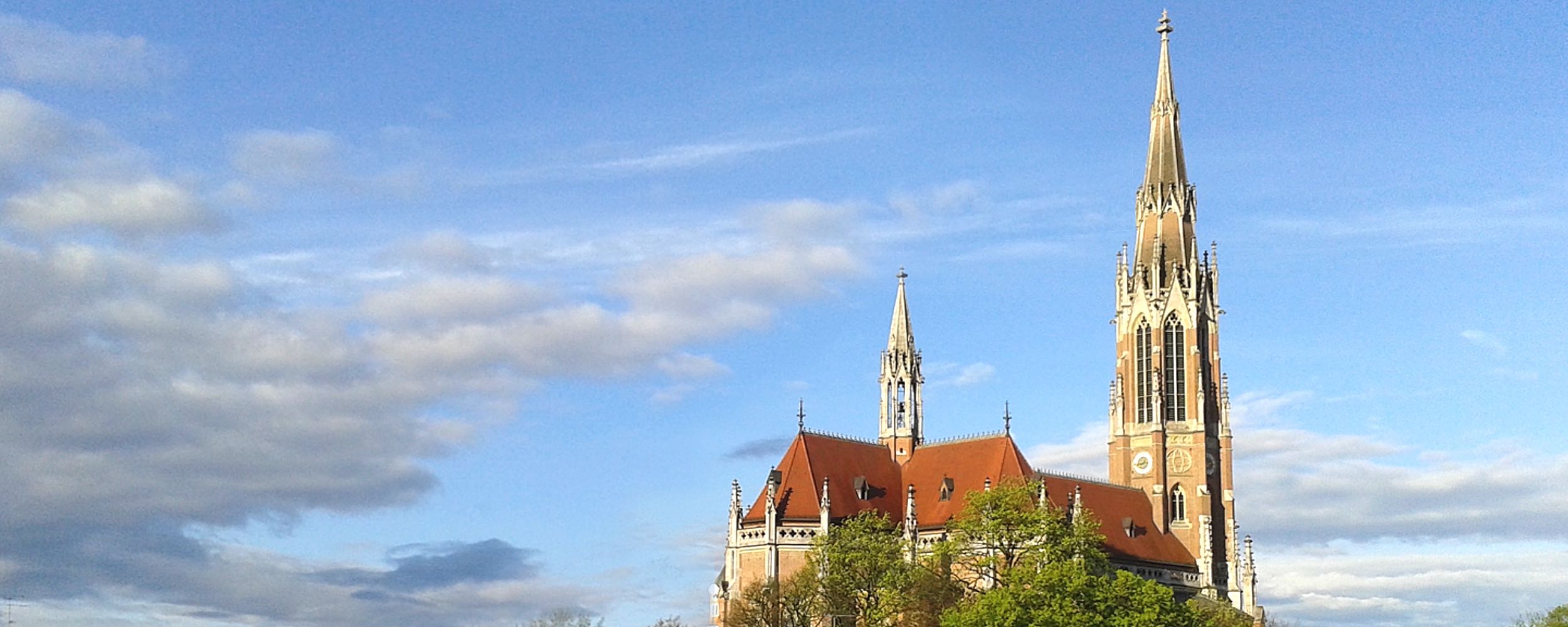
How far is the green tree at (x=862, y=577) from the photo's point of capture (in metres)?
96.3

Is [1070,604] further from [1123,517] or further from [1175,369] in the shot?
[1175,369]

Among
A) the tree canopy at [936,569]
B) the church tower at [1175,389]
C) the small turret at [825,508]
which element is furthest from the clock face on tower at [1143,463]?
the small turret at [825,508]

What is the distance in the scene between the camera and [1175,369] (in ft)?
429

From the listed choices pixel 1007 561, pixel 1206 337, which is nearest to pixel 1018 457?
pixel 1007 561

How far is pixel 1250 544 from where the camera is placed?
129000 millimetres

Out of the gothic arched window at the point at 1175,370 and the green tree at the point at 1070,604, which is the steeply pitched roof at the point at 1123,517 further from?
the green tree at the point at 1070,604

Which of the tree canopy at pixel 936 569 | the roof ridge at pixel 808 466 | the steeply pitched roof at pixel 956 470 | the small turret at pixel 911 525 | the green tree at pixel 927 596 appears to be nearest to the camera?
the green tree at pixel 927 596

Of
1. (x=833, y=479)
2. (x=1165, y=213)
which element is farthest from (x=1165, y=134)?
(x=833, y=479)

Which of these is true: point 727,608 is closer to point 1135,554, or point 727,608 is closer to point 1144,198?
point 1135,554

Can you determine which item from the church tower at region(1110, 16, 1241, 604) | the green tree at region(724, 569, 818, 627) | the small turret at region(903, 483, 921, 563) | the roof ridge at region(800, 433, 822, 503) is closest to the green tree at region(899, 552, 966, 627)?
the green tree at region(724, 569, 818, 627)

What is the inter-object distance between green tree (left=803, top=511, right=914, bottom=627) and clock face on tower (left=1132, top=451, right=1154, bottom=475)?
33.4m

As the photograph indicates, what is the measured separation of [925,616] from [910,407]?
2752cm

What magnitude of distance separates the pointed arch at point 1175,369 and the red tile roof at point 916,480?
450 inches

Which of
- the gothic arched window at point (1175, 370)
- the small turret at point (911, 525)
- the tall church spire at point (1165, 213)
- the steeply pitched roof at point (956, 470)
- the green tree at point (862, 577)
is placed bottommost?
the green tree at point (862, 577)
